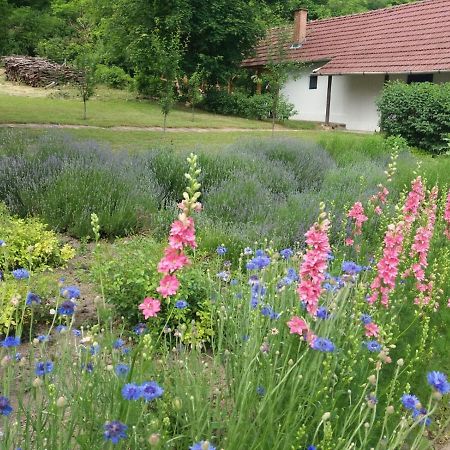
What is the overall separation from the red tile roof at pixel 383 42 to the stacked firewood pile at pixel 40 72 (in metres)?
9.38

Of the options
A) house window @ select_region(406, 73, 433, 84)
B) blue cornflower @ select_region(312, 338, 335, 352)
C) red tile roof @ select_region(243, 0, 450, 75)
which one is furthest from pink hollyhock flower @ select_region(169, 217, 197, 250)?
house window @ select_region(406, 73, 433, 84)

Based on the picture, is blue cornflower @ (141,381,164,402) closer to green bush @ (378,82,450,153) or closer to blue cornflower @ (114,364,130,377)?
blue cornflower @ (114,364,130,377)

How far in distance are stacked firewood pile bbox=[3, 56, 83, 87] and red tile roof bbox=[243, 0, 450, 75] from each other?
938cm

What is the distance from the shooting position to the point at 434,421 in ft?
10.5

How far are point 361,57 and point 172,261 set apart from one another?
80.0 ft

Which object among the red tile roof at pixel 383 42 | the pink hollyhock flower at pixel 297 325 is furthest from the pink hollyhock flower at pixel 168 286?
the red tile roof at pixel 383 42

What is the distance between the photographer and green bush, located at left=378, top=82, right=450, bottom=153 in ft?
51.5

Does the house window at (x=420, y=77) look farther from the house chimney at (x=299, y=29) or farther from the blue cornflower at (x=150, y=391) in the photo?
the blue cornflower at (x=150, y=391)

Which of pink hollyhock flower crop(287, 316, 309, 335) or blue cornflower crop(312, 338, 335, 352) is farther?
pink hollyhock flower crop(287, 316, 309, 335)

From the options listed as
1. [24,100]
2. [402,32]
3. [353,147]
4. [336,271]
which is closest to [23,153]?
[336,271]

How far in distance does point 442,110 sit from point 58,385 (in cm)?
1556

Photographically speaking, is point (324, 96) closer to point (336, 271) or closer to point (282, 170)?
point (282, 170)

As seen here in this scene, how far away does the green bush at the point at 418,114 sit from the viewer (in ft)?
51.5

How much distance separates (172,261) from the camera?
183 centimetres
